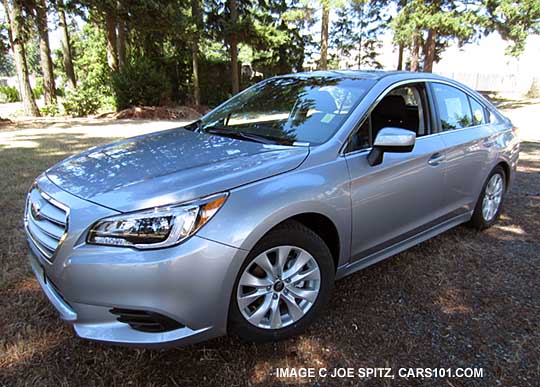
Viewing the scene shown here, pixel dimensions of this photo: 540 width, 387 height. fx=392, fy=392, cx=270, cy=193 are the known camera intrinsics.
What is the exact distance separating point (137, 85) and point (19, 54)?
13.4ft

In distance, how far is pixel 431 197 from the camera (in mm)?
3039

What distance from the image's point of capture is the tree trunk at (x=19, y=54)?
12797 millimetres

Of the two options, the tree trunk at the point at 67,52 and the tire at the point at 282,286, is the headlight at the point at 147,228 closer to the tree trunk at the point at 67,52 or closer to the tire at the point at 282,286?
the tire at the point at 282,286

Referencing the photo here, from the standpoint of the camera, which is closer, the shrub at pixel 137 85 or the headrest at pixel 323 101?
the headrest at pixel 323 101

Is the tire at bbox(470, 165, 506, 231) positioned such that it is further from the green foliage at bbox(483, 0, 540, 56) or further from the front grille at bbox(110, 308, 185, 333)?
the green foliage at bbox(483, 0, 540, 56)

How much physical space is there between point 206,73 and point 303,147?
1960 centimetres

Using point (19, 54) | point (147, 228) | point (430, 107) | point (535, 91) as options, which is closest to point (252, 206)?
point (147, 228)

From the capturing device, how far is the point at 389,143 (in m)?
2.47

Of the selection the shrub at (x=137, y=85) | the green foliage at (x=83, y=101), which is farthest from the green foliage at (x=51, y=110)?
the shrub at (x=137, y=85)

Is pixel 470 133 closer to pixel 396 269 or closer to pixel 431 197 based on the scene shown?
pixel 431 197

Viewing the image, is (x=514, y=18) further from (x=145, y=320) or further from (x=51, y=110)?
(x=145, y=320)

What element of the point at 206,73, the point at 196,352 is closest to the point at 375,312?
the point at 196,352

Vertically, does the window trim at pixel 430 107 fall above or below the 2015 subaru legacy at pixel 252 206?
above

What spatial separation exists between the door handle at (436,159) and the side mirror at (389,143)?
513 mm
